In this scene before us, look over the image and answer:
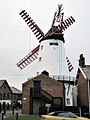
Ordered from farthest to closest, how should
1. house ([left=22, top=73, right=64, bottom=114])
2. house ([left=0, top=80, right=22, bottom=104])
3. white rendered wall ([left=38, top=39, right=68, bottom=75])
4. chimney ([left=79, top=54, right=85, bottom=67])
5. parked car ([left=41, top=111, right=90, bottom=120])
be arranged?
1. house ([left=0, top=80, right=22, bottom=104])
2. white rendered wall ([left=38, top=39, right=68, bottom=75])
3. chimney ([left=79, top=54, right=85, bottom=67])
4. house ([left=22, top=73, right=64, bottom=114])
5. parked car ([left=41, top=111, right=90, bottom=120])

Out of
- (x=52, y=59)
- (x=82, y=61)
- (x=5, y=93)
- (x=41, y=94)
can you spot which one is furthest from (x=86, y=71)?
(x=5, y=93)

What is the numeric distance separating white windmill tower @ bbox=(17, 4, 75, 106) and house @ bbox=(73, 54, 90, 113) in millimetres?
4051

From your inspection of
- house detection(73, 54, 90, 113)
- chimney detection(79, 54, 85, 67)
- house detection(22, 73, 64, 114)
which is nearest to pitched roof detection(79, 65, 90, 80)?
house detection(73, 54, 90, 113)

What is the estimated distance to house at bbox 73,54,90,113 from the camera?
3788cm

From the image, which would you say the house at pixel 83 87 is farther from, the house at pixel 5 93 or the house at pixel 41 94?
the house at pixel 5 93

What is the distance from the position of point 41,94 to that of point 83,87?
6.35 m

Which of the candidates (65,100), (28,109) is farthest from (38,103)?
(65,100)

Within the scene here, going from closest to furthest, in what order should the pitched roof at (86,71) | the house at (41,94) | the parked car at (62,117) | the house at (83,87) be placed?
the parked car at (62,117)
the house at (83,87)
the pitched roof at (86,71)
the house at (41,94)

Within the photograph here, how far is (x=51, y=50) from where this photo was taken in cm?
4769

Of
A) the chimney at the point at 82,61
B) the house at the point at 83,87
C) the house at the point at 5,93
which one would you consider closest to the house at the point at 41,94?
the house at the point at 83,87

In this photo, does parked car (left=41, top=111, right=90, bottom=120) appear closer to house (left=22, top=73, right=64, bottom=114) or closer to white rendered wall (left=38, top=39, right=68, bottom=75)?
house (left=22, top=73, right=64, bottom=114)

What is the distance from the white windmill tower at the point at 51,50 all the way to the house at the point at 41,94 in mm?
3687

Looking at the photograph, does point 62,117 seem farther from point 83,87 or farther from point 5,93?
point 5,93

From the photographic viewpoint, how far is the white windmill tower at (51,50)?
154 feet
